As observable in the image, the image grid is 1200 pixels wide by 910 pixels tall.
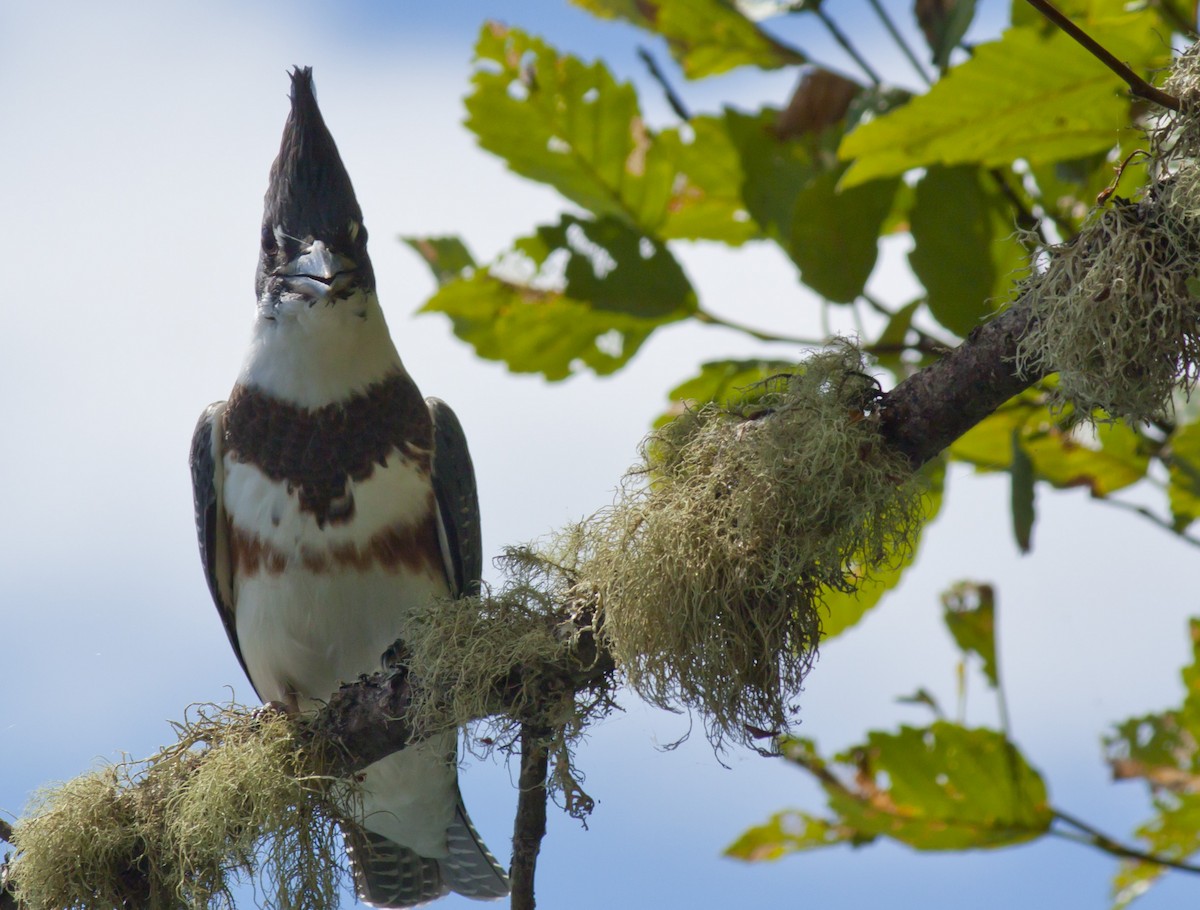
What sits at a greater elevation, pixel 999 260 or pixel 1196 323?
pixel 999 260

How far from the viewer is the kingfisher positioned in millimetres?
3217

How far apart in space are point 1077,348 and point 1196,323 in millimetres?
173

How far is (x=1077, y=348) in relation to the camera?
6.24 ft

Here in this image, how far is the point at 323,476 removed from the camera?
10.5 feet

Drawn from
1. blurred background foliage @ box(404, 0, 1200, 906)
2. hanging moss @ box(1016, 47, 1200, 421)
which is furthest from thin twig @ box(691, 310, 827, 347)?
hanging moss @ box(1016, 47, 1200, 421)

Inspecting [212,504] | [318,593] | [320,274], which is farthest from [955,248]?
[212,504]

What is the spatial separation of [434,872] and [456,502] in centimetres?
111

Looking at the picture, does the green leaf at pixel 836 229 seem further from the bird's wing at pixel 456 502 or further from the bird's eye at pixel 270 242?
the bird's eye at pixel 270 242

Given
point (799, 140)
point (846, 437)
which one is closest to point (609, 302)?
point (799, 140)

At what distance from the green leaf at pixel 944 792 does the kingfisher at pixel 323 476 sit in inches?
41.7

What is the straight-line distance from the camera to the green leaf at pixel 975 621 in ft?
11.8

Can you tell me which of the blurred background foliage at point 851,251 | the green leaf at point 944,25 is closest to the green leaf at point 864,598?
the blurred background foliage at point 851,251

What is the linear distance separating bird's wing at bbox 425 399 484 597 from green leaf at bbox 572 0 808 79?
1221 millimetres

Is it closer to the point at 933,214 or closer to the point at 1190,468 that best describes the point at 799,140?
the point at 933,214
